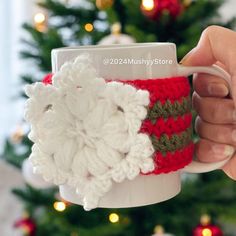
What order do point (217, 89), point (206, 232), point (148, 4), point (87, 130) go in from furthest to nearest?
point (206, 232) < point (148, 4) < point (217, 89) < point (87, 130)

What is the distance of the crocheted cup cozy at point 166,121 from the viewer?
427mm

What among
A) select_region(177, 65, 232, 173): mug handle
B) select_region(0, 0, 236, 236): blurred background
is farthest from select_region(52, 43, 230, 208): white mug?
select_region(0, 0, 236, 236): blurred background

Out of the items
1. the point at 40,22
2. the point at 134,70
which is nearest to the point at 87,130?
the point at 134,70

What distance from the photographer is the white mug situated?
425 millimetres

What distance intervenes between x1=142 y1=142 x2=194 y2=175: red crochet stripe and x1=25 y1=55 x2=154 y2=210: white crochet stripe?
0.07 feet

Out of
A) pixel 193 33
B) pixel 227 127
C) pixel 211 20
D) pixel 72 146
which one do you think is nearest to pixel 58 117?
pixel 72 146

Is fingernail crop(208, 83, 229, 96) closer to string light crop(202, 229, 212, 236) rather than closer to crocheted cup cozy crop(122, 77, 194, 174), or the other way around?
crocheted cup cozy crop(122, 77, 194, 174)

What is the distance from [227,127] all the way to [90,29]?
61 centimetres

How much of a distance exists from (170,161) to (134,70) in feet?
0.33

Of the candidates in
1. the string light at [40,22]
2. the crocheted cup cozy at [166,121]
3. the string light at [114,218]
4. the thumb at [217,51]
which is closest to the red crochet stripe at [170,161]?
the crocheted cup cozy at [166,121]

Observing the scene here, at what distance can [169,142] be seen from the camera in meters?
0.44

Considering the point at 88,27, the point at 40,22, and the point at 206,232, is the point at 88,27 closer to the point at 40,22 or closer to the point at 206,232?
the point at 40,22

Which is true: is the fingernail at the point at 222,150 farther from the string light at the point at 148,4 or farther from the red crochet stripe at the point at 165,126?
the string light at the point at 148,4

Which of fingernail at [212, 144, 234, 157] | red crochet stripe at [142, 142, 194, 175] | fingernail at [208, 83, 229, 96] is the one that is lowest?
fingernail at [212, 144, 234, 157]
